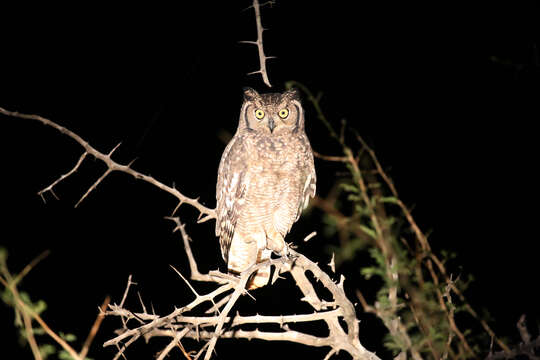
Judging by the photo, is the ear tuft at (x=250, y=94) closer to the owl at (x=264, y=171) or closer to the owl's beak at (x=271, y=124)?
the owl at (x=264, y=171)

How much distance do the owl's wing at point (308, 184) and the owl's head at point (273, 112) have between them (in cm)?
21

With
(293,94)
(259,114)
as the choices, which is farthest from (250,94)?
(293,94)

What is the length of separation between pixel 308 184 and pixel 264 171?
1.12ft

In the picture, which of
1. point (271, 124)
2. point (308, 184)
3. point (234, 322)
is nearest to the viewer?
point (234, 322)

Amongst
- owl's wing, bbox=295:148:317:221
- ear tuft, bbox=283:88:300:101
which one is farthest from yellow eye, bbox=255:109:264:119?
owl's wing, bbox=295:148:317:221

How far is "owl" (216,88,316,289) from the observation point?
2555mm

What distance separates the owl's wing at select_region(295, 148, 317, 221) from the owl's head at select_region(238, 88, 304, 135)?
21 cm

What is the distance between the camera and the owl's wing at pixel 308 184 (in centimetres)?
266

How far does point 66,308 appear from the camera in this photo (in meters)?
3.98

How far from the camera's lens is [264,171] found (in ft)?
8.42

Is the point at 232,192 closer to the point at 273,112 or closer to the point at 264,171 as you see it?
the point at 264,171

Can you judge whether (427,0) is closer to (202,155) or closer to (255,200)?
(202,155)

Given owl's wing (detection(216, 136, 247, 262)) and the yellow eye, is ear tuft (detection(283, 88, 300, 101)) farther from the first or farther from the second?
owl's wing (detection(216, 136, 247, 262))

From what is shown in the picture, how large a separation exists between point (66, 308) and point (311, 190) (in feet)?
8.81
